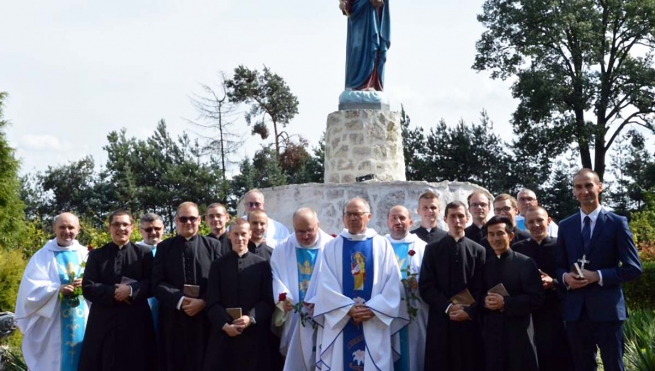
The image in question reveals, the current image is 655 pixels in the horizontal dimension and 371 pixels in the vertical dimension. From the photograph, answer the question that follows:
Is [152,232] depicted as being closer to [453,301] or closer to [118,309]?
[118,309]

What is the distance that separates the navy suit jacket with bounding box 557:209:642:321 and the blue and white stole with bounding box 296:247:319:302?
201 centimetres

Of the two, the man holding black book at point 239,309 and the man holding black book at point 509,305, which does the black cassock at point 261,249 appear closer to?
the man holding black book at point 239,309

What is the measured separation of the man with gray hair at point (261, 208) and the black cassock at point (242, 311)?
3.53ft

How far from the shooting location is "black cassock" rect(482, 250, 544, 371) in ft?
18.8

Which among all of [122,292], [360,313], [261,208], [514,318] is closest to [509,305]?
[514,318]

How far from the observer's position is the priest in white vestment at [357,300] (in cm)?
614

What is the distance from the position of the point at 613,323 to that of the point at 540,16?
19236 millimetres

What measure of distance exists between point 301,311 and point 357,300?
48 centimetres

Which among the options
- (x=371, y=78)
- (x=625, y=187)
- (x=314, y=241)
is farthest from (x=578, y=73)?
(x=314, y=241)

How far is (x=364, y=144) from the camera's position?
512 inches

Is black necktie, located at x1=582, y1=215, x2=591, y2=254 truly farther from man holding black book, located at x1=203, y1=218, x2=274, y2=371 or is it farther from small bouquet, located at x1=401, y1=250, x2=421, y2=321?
man holding black book, located at x1=203, y1=218, x2=274, y2=371

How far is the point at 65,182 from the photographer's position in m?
34.4

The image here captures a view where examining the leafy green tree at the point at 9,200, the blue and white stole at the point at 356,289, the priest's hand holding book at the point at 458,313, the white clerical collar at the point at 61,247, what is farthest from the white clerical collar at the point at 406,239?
the leafy green tree at the point at 9,200

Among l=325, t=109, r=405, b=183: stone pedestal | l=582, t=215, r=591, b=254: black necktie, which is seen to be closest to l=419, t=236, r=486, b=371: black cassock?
l=582, t=215, r=591, b=254: black necktie
